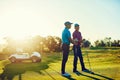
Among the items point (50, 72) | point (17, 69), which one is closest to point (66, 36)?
point (50, 72)

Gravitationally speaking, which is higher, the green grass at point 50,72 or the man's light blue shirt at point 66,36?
the man's light blue shirt at point 66,36

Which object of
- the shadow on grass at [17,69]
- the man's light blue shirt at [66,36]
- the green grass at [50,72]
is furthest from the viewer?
the man's light blue shirt at [66,36]

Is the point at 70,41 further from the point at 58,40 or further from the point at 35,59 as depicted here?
the point at 58,40

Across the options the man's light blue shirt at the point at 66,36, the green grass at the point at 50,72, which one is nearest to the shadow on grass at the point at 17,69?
the green grass at the point at 50,72

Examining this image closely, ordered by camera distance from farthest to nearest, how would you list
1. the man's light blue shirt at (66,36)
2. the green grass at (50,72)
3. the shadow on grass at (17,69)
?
the man's light blue shirt at (66,36), the shadow on grass at (17,69), the green grass at (50,72)

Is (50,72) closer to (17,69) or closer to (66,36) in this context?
(66,36)

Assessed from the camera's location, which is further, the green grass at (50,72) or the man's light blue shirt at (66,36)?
the man's light blue shirt at (66,36)

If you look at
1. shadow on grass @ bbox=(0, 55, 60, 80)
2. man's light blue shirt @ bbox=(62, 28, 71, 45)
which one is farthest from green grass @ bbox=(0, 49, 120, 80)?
man's light blue shirt @ bbox=(62, 28, 71, 45)

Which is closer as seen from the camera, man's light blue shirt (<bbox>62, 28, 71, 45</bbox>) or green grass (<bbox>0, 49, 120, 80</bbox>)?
green grass (<bbox>0, 49, 120, 80</bbox>)

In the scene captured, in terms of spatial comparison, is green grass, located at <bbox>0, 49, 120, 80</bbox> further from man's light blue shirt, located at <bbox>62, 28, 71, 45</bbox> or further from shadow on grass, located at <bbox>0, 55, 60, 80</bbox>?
man's light blue shirt, located at <bbox>62, 28, 71, 45</bbox>

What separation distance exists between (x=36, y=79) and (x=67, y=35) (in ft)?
8.96

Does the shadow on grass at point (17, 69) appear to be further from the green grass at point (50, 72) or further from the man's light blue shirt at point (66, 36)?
the man's light blue shirt at point (66, 36)

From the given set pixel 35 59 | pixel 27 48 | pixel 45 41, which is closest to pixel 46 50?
pixel 45 41

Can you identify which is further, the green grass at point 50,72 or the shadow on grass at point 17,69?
the shadow on grass at point 17,69
